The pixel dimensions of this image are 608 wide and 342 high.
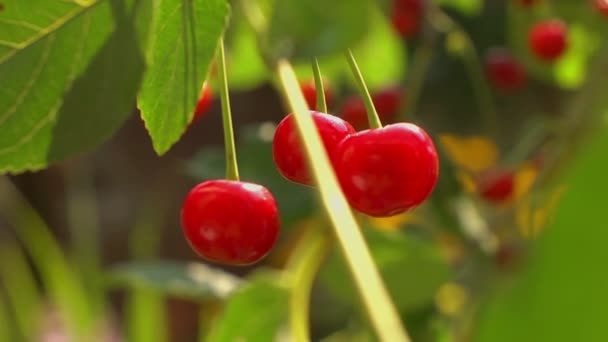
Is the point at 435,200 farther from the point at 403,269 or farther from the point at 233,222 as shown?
the point at 233,222

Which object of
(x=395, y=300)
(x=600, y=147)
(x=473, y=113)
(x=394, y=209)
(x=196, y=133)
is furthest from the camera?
(x=196, y=133)

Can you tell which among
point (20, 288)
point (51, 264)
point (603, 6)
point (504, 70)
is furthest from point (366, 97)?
point (20, 288)

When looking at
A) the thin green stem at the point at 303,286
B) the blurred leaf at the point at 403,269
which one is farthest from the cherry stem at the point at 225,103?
the blurred leaf at the point at 403,269

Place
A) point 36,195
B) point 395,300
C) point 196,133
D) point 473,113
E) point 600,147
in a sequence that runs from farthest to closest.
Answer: point 36,195, point 196,133, point 473,113, point 395,300, point 600,147

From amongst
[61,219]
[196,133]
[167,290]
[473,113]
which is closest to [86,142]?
[167,290]

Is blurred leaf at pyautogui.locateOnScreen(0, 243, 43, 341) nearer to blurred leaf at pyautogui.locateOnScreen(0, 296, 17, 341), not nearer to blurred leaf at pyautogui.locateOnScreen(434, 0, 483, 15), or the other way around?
blurred leaf at pyautogui.locateOnScreen(0, 296, 17, 341)

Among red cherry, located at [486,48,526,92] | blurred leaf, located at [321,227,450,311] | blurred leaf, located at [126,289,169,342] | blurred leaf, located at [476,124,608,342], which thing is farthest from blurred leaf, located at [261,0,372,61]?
blurred leaf, located at [126,289,169,342]

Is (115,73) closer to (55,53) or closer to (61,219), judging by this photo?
(55,53)
